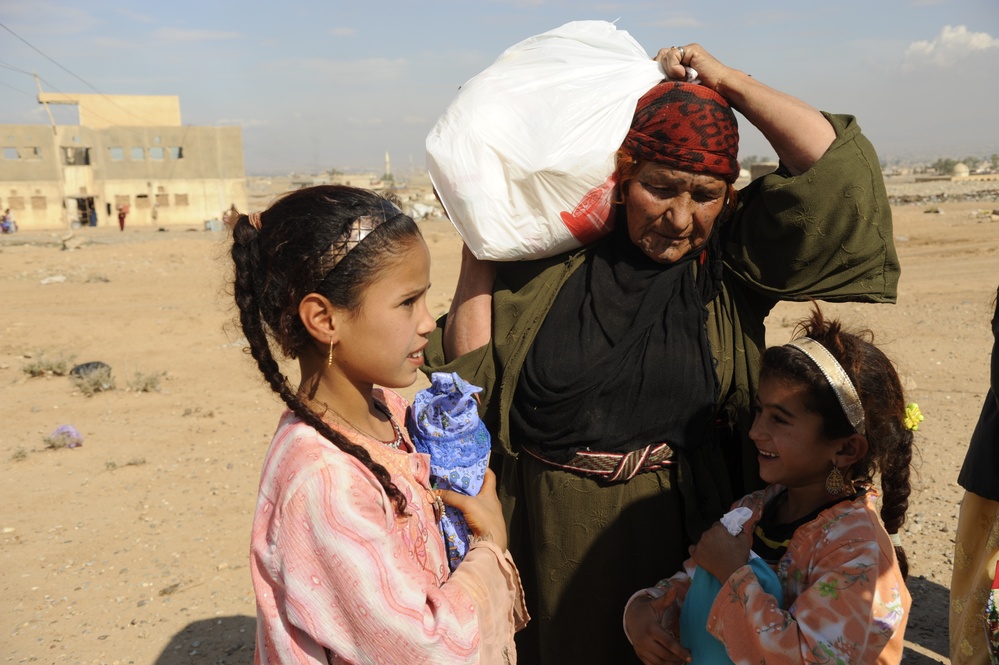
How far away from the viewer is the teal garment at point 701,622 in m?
1.93

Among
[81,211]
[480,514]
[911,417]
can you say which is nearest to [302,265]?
[480,514]

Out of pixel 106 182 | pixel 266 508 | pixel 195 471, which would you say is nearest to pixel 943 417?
pixel 195 471

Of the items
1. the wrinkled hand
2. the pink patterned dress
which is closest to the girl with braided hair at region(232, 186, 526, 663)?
the pink patterned dress

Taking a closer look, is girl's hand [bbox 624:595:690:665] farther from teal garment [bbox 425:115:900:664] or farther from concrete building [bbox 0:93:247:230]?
concrete building [bbox 0:93:247:230]

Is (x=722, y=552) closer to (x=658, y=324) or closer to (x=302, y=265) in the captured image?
(x=658, y=324)

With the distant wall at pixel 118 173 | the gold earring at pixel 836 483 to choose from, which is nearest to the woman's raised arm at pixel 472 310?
the gold earring at pixel 836 483

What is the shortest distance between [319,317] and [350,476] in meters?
0.32

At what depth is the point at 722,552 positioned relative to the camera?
191 centimetres

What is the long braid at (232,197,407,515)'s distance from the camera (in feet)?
4.88

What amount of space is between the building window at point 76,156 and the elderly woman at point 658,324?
1338 inches

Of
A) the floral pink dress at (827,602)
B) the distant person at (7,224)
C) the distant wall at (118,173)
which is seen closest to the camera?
the floral pink dress at (827,602)

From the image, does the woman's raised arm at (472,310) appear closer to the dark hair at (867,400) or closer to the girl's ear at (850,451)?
the dark hair at (867,400)

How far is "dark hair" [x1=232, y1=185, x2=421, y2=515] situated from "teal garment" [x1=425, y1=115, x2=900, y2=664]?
0.72 m

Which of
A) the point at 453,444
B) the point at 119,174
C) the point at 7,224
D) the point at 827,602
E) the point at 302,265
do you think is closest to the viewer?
the point at 302,265
